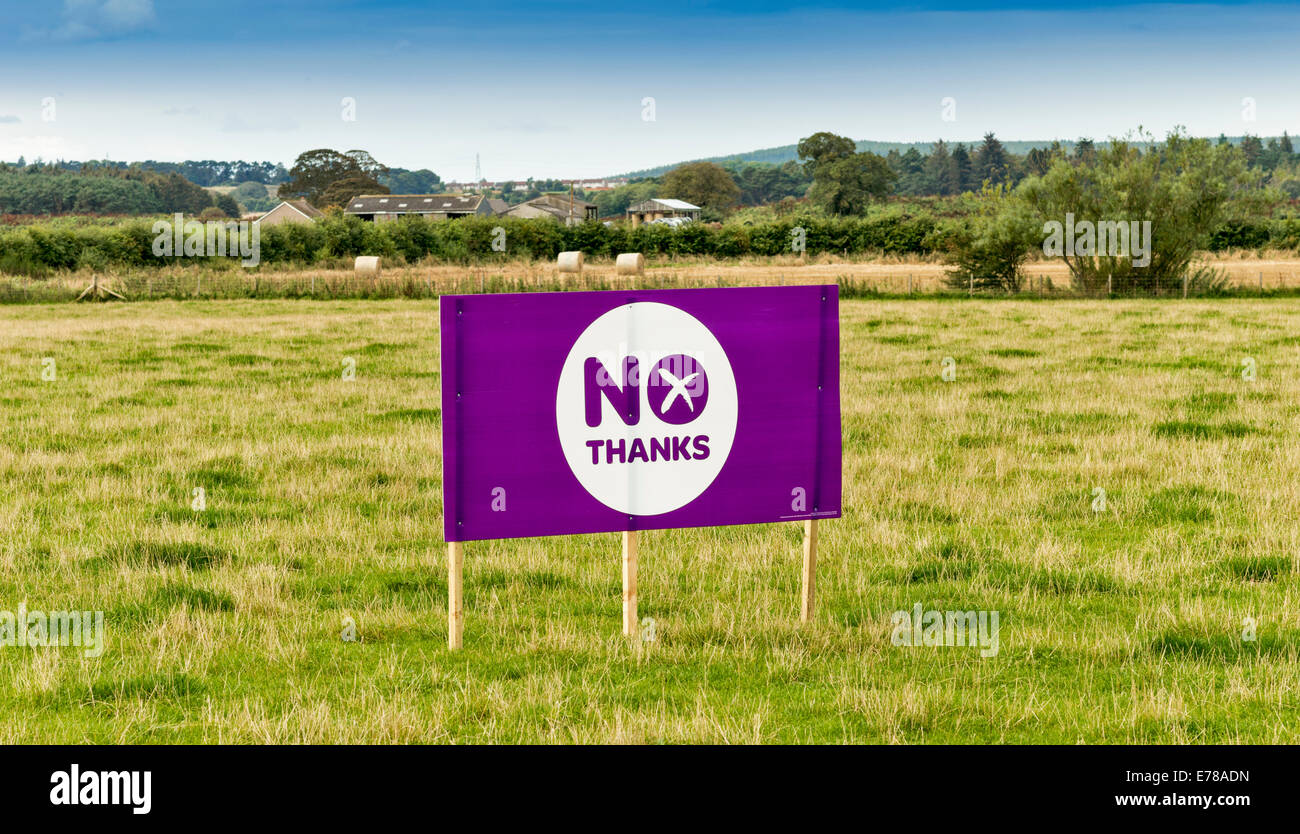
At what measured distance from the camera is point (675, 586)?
9.59m

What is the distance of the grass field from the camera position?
21.5ft

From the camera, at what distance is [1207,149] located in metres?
49.5

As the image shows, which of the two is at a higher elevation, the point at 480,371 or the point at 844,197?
the point at 844,197

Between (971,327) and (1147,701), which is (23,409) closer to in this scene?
(1147,701)

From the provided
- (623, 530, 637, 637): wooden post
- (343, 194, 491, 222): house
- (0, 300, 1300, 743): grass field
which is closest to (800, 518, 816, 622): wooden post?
(0, 300, 1300, 743): grass field

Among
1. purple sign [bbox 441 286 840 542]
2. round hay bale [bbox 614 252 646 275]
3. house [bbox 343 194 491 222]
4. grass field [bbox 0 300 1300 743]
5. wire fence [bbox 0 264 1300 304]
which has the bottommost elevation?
grass field [bbox 0 300 1300 743]

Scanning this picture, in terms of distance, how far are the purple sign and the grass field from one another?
0.93 meters

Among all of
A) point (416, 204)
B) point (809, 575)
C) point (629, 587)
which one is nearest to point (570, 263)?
point (809, 575)

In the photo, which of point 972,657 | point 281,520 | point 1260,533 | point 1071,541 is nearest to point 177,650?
point 281,520

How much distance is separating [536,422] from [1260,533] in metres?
7.50

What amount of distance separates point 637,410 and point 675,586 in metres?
2.07

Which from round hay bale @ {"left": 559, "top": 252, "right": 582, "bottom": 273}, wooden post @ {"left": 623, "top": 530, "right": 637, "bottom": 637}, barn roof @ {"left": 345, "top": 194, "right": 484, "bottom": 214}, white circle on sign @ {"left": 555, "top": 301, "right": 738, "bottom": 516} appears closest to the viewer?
white circle on sign @ {"left": 555, "top": 301, "right": 738, "bottom": 516}

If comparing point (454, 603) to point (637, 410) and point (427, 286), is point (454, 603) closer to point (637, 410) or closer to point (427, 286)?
point (637, 410)

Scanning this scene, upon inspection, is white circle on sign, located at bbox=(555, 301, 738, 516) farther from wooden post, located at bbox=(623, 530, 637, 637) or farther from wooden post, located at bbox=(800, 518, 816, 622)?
wooden post, located at bbox=(800, 518, 816, 622)
